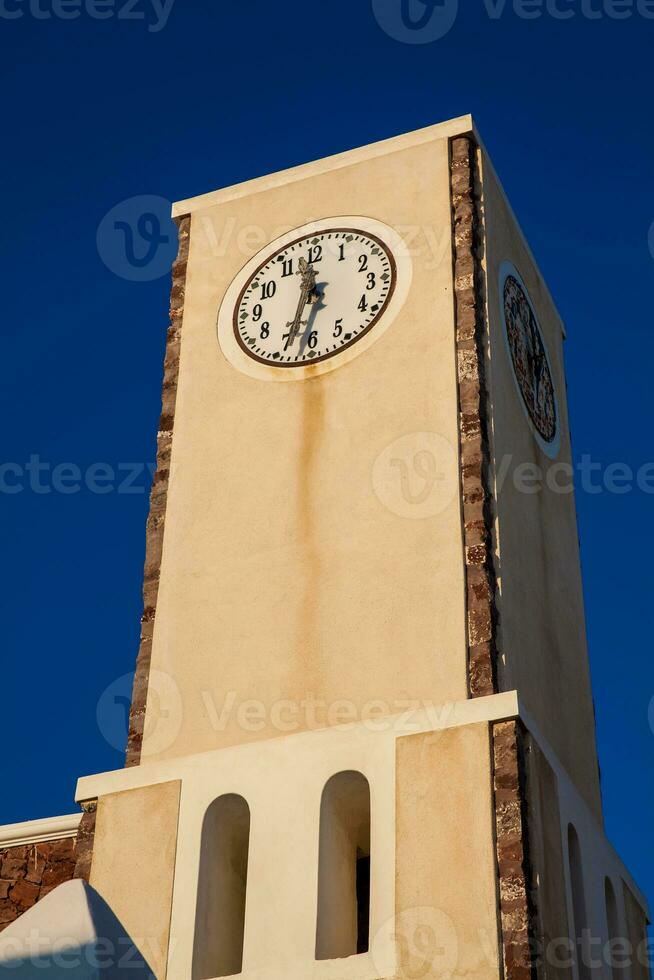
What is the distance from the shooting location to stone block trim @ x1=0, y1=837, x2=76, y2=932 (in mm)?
14469

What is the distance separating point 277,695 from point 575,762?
3.26 m

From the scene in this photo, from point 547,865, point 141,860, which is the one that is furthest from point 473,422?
point 141,860

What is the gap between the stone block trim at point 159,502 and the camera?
582 inches

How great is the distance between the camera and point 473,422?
15.1 m

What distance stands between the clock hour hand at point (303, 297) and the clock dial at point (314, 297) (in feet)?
0.03

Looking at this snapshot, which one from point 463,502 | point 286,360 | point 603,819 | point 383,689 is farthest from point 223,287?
point 603,819

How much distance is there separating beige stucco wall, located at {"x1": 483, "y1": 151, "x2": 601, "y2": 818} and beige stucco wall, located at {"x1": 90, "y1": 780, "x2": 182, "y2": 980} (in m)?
3.10

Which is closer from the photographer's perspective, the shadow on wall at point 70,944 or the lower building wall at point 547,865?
the shadow on wall at point 70,944

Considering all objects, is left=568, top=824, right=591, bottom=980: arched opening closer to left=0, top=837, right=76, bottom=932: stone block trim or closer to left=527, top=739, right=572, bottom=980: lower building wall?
left=527, top=739, right=572, bottom=980: lower building wall

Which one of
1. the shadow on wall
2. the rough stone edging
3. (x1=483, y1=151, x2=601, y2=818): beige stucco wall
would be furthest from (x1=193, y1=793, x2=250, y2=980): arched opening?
the shadow on wall

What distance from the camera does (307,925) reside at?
12703 mm
